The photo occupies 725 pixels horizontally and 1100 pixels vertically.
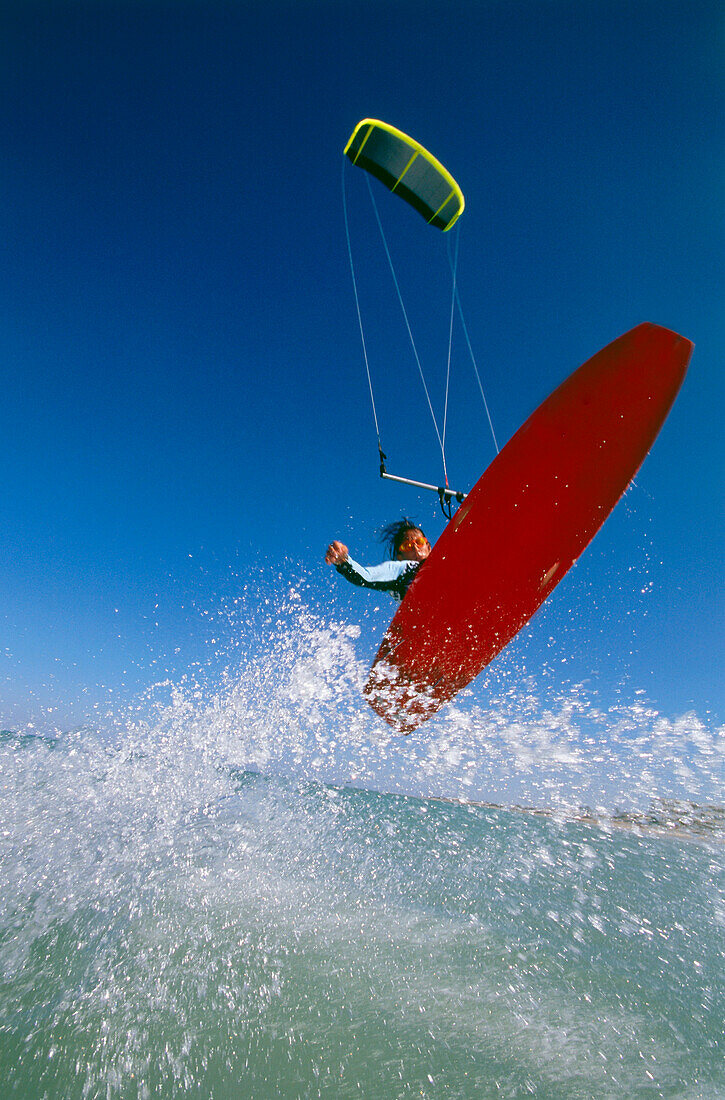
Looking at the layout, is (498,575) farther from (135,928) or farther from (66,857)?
(66,857)

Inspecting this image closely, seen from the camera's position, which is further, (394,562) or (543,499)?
(394,562)

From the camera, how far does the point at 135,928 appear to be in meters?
3.84

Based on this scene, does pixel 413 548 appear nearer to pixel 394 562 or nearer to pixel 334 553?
pixel 394 562

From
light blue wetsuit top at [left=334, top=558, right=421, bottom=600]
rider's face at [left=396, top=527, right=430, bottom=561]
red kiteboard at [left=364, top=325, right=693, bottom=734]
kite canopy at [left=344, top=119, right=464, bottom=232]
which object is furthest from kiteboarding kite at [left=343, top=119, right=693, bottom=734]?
kite canopy at [left=344, top=119, right=464, bottom=232]

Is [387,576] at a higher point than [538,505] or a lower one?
lower

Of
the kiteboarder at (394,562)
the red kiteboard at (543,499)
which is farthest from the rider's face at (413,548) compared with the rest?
the red kiteboard at (543,499)

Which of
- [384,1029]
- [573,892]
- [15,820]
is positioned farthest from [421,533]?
[573,892]

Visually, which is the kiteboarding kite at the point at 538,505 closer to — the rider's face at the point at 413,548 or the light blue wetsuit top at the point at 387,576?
the light blue wetsuit top at the point at 387,576

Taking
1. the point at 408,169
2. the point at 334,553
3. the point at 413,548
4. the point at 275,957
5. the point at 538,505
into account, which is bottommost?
the point at 275,957

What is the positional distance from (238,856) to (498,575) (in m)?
5.01

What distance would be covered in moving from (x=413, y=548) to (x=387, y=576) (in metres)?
0.44

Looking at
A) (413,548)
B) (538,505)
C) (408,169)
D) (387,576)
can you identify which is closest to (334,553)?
(387,576)

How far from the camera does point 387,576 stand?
4.83 meters

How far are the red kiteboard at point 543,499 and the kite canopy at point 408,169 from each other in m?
4.02
